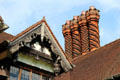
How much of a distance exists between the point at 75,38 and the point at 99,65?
10.5 meters

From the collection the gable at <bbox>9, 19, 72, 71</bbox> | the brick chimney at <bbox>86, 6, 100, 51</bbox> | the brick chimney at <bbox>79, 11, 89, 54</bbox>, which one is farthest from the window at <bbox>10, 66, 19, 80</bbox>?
the brick chimney at <bbox>79, 11, 89, 54</bbox>

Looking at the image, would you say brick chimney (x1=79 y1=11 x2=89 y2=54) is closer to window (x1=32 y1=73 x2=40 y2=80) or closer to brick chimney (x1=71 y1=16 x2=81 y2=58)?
brick chimney (x1=71 y1=16 x2=81 y2=58)

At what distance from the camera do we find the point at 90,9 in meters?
27.9

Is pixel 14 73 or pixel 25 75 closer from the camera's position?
pixel 14 73

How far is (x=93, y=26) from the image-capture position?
27125mm

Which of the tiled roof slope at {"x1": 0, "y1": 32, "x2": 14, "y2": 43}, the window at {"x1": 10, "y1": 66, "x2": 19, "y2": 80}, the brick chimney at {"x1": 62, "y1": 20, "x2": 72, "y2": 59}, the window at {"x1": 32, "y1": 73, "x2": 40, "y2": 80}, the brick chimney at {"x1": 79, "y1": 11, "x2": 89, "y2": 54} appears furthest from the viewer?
the brick chimney at {"x1": 62, "y1": 20, "x2": 72, "y2": 59}

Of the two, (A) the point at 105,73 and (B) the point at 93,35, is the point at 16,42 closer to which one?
(A) the point at 105,73

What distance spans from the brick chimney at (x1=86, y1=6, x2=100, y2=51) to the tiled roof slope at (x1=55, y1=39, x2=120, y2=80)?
15.5 feet

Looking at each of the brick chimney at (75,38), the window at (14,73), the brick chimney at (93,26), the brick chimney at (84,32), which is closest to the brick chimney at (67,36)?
the brick chimney at (75,38)

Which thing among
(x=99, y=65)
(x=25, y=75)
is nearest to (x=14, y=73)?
(x=25, y=75)

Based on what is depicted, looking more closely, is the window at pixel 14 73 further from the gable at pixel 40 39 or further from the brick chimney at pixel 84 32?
the brick chimney at pixel 84 32

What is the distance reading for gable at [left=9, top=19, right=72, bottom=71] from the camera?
366 inches

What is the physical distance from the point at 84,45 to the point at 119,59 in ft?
34.1

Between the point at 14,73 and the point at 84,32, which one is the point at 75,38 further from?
the point at 14,73
